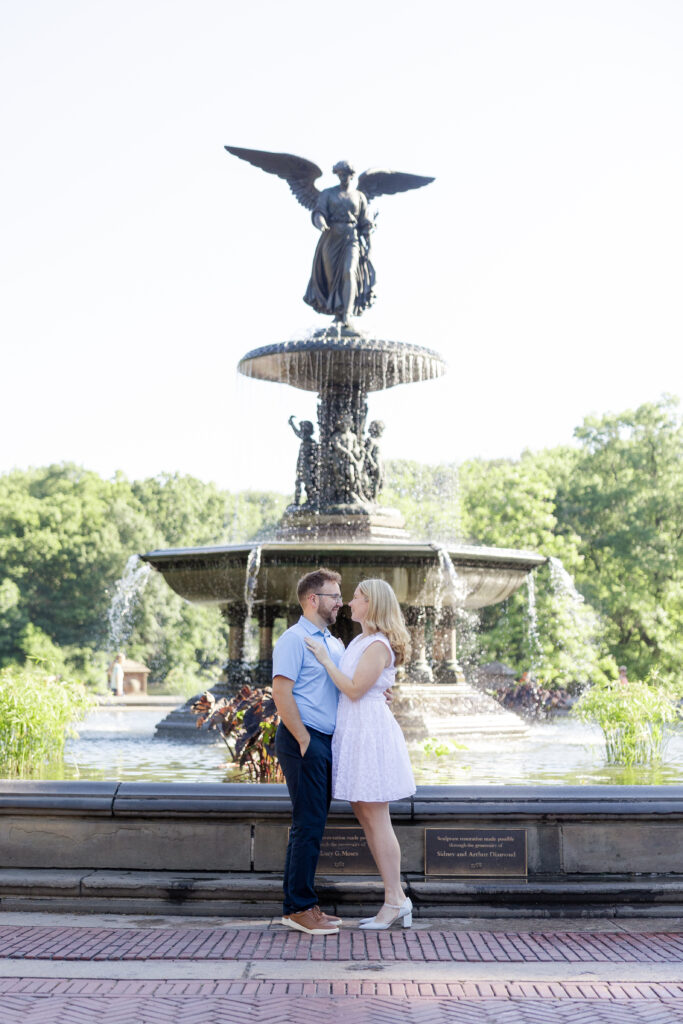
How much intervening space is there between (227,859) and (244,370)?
36.7 feet

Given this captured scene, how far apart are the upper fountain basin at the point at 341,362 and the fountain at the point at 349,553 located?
2 centimetres

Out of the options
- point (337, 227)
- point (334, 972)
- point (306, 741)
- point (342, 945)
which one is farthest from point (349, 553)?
point (334, 972)

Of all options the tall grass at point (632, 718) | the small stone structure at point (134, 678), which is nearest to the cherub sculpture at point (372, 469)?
the tall grass at point (632, 718)

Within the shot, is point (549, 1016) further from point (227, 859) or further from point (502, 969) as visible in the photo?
point (227, 859)

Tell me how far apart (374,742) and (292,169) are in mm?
12286

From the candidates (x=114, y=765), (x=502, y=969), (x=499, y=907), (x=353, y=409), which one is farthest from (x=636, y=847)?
(x=353, y=409)

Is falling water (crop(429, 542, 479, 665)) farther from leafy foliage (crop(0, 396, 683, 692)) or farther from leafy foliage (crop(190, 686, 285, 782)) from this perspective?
leafy foliage (crop(0, 396, 683, 692))

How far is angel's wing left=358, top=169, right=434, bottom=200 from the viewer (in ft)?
56.4

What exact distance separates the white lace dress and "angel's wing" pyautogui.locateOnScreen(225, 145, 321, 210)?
1181cm

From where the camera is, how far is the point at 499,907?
6.61 m

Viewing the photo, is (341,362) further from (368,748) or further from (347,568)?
(368,748)

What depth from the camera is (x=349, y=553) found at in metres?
13.6

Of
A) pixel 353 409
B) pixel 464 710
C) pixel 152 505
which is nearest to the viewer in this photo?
pixel 464 710

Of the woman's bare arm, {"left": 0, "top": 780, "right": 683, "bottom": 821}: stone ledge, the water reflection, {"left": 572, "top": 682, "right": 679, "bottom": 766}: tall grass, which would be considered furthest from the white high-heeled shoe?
{"left": 572, "top": 682, "right": 679, "bottom": 766}: tall grass
